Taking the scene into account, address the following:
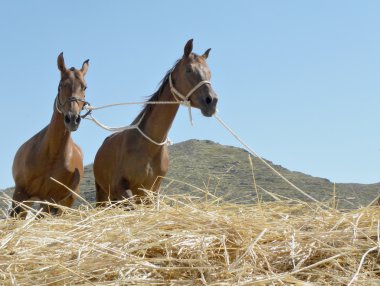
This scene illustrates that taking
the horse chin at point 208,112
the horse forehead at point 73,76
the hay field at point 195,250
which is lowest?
the hay field at point 195,250

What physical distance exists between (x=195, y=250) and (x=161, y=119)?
226 inches

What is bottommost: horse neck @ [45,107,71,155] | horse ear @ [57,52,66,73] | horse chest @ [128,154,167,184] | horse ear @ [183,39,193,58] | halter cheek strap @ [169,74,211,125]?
horse chest @ [128,154,167,184]

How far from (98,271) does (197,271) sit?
411 mm

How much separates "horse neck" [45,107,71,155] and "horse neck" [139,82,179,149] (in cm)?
108

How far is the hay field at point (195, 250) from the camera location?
2834 mm

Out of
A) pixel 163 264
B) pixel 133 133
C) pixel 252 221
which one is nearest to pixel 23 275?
pixel 163 264

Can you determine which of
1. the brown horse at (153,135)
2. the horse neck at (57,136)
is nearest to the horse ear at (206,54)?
the brown horse at (153,135)

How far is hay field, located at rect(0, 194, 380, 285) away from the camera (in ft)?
9.30

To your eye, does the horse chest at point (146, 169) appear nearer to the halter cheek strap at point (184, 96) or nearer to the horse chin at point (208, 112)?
the halter cheek strap at point (184, 96)

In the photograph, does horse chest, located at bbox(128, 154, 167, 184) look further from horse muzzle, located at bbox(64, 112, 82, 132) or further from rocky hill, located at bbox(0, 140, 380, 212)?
rocky hill, located at bbox(0, 140, 380, 212)

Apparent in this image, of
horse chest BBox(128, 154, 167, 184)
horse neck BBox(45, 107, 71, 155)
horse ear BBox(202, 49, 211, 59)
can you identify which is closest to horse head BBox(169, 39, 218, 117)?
horse ear BBox(202, 49, 211, 59)

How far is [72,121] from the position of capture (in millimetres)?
8219

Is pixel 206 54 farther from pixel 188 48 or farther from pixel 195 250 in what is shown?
pixel 195 250

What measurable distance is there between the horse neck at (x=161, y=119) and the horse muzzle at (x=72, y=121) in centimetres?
89
